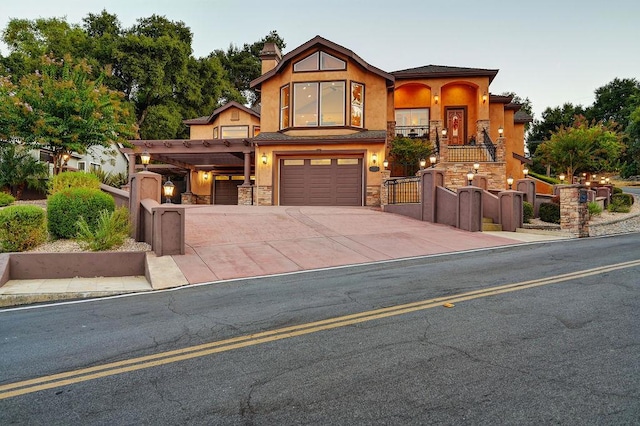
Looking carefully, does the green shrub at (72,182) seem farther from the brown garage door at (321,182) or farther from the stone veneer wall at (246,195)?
the brown garage door at (321,182)

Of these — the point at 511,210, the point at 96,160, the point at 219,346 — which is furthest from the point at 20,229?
the point at 96,160

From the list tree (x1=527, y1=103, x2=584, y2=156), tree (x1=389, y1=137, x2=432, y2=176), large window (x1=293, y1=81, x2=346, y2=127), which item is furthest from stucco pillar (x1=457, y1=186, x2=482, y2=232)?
tree (x1=527, y1=103, x2=584, y2=156)

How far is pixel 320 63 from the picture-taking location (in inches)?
854

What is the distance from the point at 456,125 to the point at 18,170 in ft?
77.9

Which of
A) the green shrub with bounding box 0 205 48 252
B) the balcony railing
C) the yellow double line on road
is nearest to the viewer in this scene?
the yellow double line on road

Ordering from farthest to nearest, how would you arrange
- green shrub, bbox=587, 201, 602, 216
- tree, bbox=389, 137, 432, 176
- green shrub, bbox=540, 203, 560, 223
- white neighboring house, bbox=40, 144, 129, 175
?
white neighboring house, bbox=40, 144, 129, 175
tree, bbox=389, 137, 432, 176
green shrub, bbox=587, 201, 602, 216
green shrub, bbox=540, 203, 560, 223

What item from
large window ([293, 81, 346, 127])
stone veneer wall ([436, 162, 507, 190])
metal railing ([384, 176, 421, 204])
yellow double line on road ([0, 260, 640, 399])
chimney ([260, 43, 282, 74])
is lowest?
yellow double line on road ([0, 260, 640, 399])

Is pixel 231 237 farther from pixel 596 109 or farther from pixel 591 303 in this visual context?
pixel 596 109

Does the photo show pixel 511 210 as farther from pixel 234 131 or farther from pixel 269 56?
pixel 234 131

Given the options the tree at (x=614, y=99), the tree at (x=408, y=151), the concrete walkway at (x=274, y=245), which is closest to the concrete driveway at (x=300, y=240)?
the concrete walkway at (x=274, y=245)

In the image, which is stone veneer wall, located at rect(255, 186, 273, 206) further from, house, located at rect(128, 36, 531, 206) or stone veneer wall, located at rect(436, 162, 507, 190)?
stone veneer wall, located at rect(436, 162, 507, 190)

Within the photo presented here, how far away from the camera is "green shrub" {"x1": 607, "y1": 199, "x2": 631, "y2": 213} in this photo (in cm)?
2073

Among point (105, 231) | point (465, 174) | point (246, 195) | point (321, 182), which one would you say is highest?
point (465, 174)

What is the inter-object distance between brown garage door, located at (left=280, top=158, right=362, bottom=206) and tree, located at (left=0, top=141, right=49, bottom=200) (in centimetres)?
1141
